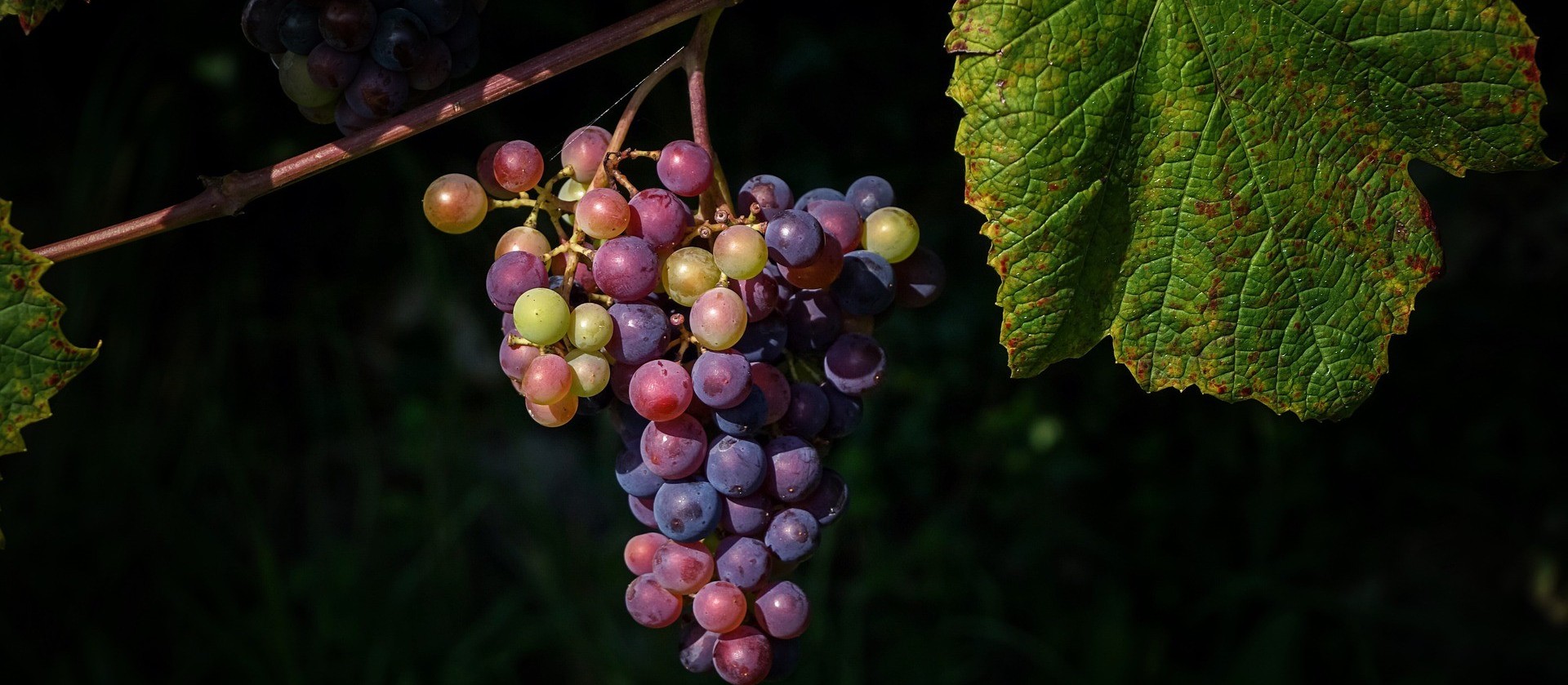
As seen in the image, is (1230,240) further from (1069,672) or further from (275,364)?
(275,364)

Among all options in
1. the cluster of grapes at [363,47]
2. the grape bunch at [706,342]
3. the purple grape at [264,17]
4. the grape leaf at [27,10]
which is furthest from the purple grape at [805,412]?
the grape leaf at [27,10]

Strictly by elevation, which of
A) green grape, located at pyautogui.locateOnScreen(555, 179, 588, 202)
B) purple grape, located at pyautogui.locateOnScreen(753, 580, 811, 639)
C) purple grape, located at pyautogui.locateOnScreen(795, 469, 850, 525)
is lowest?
purple grape, located at pyautogui.locateOnScreen(753, 580, 811, 639)

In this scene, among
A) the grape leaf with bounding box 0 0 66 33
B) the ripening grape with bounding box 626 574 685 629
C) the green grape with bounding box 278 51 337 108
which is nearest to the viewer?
the grape leaf with bounding box 0 0 66 33

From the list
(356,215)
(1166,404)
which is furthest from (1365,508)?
(356,215)

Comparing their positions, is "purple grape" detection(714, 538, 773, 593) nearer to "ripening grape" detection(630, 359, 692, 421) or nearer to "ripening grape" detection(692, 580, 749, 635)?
"ripening grape" detection(692, 580, 749, 635)

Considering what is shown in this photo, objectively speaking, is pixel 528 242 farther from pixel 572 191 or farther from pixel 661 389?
pixel 661 389

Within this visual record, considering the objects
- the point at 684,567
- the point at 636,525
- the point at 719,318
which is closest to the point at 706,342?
the point at 719,318

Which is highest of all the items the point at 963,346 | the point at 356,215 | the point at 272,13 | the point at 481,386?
the point at 272,13

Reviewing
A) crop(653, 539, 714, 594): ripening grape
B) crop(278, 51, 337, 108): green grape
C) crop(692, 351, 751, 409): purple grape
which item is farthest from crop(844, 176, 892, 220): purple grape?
crop(278, 51, 337, 108): green grape
